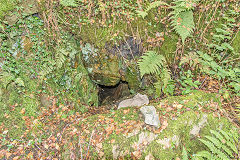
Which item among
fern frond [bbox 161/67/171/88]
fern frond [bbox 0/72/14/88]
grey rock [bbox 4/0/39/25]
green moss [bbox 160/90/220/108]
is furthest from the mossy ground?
grey rock [bbox 4/0/39/25]

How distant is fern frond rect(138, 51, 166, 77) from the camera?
384 cm

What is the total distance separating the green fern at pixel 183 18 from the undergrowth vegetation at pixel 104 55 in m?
0.02

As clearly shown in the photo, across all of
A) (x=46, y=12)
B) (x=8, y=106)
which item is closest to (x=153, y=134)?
(x=8, y=106)

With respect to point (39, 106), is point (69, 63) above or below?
above

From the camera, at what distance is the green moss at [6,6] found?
317 centimetres

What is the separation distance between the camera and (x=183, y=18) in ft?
12.4

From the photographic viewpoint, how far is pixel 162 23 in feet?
13.7

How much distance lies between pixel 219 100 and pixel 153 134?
1.86 metres

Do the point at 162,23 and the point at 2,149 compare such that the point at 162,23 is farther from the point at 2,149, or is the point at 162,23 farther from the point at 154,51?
the point at 2,149

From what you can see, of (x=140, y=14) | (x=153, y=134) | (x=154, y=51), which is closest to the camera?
(x=153, y=134)

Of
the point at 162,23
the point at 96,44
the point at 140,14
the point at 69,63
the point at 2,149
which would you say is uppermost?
the point at 140,14

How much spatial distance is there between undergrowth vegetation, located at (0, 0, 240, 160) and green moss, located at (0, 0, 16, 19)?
0.7 inches

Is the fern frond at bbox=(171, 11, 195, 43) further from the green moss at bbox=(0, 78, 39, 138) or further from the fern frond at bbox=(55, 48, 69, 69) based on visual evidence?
the green moss at bbox=(0, 78, 39, 138)

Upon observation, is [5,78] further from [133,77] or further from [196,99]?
[196,99]
